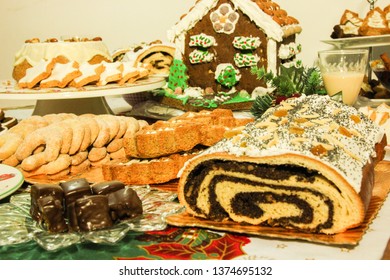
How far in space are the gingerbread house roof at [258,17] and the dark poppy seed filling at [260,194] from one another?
5.44 feet

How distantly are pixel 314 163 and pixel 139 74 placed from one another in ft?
5.26

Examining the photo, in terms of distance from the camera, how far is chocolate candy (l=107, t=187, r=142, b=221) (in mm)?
1174

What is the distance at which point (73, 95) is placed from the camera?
218 centimetres

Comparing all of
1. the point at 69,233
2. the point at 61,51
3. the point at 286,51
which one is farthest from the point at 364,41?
the point at 69,233

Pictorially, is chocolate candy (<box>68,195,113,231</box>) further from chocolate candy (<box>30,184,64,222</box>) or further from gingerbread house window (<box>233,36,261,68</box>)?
gingerbread house window (<box>233,36,261,68</box>)

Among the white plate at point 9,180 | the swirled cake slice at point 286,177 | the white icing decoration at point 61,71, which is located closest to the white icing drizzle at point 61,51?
the white icing decoration at point 61,71

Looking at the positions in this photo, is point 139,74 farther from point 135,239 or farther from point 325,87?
point 135,239

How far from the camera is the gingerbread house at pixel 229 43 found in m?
2.73

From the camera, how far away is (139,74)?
2.53 meters

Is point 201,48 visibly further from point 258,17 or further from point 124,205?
point 124,205

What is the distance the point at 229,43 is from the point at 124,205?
6.15 ft

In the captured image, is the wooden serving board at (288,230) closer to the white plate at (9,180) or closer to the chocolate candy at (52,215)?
the chocolate candy at (52,215)

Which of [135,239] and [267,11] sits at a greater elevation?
[267,11]
